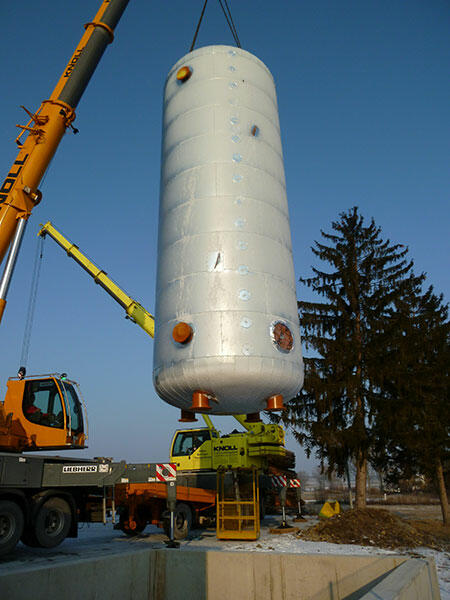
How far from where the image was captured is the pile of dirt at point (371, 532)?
13.2m

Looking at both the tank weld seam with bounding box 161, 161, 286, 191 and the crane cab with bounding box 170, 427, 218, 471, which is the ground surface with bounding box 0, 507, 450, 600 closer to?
the crane cab with bounding box 170, 427, 218, 471

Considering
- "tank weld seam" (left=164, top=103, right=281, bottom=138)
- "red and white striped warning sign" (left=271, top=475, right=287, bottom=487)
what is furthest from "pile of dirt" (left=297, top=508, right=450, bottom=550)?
"tank weld seam" (left=164, top=103, right=281, bottom=138)

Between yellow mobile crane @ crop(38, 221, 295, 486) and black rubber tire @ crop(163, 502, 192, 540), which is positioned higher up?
yellow mobile crane @ crop(38, 221, 295, 486)

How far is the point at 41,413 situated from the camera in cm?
1180

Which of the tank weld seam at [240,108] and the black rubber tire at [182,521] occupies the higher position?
the tank weld seam at [240,108]

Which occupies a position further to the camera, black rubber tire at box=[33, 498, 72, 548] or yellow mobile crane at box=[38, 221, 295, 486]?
yellow mobile crane at box=[38, 221, 295, 486]

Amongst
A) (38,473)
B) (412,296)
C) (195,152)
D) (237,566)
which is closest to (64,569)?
(237,566)

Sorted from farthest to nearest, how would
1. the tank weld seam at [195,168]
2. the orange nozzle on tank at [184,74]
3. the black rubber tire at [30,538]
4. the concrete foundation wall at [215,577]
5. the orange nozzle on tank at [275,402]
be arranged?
1. the orange nozzle on tank at [184,74]
2. the black rubber tire at [30,538]
3. the tank weld seam at [195,168]
4. the orange nozzle on tank at [275,402]
5. the concrete foundation wall at [215,577]

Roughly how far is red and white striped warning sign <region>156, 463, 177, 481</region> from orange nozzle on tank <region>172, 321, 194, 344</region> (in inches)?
194

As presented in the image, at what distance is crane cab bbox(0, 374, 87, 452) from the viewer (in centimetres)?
1158

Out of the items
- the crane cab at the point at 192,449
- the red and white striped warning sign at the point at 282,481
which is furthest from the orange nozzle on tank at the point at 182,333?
the red and white striped warning sign at the point at 282,481

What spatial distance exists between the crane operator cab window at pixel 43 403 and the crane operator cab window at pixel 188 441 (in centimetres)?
671

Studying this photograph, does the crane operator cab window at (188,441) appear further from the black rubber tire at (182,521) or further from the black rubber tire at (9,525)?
the black rubber tire at (9,525)

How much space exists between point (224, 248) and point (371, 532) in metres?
10.0
